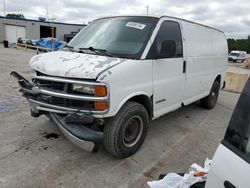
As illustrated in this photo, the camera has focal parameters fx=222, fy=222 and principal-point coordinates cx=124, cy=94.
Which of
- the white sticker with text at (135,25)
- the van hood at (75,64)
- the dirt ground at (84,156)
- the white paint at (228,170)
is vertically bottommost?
the dirt ground at (84,156)

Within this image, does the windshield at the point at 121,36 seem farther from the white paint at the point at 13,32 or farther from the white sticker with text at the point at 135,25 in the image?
the white paint at the point at 13,32

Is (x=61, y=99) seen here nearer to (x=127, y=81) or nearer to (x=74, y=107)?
(x=74, y=107)

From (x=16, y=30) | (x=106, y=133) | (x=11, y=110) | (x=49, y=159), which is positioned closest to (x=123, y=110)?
(x=106, y=133)

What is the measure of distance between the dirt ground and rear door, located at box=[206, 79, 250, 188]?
156 centimetres

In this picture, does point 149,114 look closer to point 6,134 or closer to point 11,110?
point 6,134

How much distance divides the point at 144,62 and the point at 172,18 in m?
1.33

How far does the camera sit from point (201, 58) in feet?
16.5

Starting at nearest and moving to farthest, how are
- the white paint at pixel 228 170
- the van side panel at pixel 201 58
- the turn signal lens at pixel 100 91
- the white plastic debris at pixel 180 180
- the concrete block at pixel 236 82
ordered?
the white paint at pixel 228 170
the white plastic debris at pixel 180 180
the turn signal lens at pixel 100 91
the van side panel at pixel 201 58
the concrete block at pixel 236 82

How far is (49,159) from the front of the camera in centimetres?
326

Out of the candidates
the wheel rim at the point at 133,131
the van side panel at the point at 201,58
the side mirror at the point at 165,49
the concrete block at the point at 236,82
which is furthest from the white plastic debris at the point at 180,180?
the concrete block at the point at 236,82

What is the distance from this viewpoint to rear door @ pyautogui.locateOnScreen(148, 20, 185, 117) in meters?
3.59

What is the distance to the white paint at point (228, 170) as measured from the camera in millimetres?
1314

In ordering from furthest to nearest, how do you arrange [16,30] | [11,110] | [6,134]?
[16,30] < [11,110] < [6,134]

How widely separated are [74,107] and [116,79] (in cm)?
66
